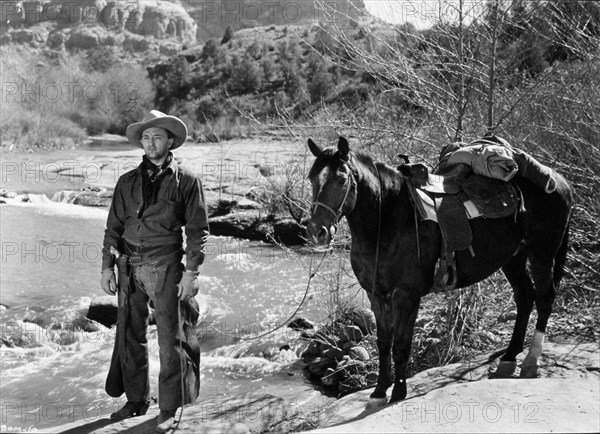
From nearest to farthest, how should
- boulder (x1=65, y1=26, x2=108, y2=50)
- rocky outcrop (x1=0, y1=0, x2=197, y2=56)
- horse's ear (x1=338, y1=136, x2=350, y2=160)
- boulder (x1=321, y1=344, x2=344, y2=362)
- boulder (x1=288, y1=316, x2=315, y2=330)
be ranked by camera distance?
1. horse's ear (x1=338, y1=136, x2=350, y2=160)
2. boulder (x1=321, y1=344, x2=344, y2=362)
3. boulder (x1=288, y1=316, x2=315, y2=330)
4. rocky outcrop (x1=0, y1=0, x2=197, y2=56)
5. boulder (x1=65, y1=26, x2=108, y2=50)

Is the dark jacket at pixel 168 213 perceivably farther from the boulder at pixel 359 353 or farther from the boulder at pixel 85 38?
the boulder at pixel 85 38

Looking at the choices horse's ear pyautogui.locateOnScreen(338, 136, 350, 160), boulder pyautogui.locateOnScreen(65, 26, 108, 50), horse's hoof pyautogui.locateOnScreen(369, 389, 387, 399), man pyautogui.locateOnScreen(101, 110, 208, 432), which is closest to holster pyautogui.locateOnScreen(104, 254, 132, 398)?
man pyautogui.locateOnScreen(101, 110, 208, 432)

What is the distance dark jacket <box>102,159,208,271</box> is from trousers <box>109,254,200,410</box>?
0.21 m

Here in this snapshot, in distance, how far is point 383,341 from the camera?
195 inches

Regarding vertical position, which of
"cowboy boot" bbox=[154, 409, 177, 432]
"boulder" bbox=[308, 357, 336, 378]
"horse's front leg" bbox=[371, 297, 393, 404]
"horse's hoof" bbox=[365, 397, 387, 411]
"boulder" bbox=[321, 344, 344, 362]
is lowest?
"boulder" bbox=[308, 357, 336, 378]

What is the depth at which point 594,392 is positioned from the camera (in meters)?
4.85

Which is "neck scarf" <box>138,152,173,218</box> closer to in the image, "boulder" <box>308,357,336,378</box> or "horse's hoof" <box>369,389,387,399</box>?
"horse's hoof" <box>369,389,387,399</box>

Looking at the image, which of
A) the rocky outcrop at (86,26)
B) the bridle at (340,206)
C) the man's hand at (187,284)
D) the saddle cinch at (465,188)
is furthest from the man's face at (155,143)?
the rocky outcrop at (86,26)

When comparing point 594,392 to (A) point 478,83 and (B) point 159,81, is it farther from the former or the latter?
(B) point 159,81

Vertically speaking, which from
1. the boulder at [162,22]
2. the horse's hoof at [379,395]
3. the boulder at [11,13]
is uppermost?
the boulder at [162,22]

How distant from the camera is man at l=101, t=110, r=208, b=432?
4.77 meters

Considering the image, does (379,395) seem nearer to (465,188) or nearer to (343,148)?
(465,188)

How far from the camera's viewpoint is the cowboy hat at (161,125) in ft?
15.8

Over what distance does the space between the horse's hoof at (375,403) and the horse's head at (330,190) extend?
134 centimetres
